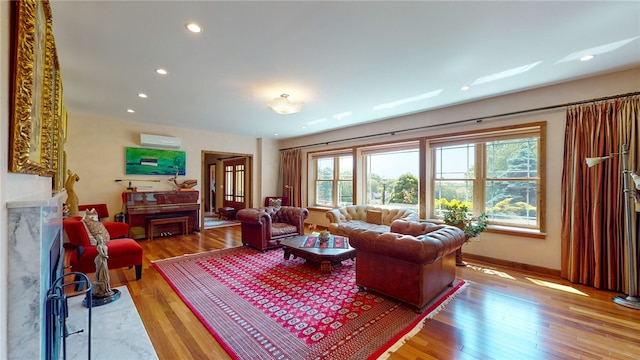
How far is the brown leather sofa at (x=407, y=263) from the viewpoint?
248 cm

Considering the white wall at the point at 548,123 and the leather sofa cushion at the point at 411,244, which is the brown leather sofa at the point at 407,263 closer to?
the leather sofa cushion at the point at 411,244

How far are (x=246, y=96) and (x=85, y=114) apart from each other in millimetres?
3609

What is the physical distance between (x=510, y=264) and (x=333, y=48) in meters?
3.96

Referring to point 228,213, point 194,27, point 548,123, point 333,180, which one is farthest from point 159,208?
point 548,123

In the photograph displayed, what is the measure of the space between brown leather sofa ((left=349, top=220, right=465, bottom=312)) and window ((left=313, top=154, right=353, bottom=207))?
3.53 meters

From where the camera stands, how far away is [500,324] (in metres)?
2.35

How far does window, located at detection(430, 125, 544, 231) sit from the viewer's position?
12.6 feet

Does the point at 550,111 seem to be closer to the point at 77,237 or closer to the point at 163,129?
the point at 77,237

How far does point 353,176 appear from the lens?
6176 millimetres

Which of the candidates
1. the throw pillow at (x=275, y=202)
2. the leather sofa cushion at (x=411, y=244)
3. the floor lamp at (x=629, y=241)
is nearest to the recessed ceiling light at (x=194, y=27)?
the leather sofa cushion at (x=411, y=244)

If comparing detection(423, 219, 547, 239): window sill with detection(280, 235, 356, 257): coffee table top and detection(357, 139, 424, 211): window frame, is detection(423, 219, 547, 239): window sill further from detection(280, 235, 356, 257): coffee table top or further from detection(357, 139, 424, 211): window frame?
detection(280, 235, 356, 257): coffee table top

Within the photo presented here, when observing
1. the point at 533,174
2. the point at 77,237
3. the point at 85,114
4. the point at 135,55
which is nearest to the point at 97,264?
the point at 77,237

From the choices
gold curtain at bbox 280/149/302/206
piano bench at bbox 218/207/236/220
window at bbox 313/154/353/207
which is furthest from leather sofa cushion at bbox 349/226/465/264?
piano bench at bbox 218/207/236/220

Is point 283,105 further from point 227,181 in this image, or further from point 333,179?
point 227,181
